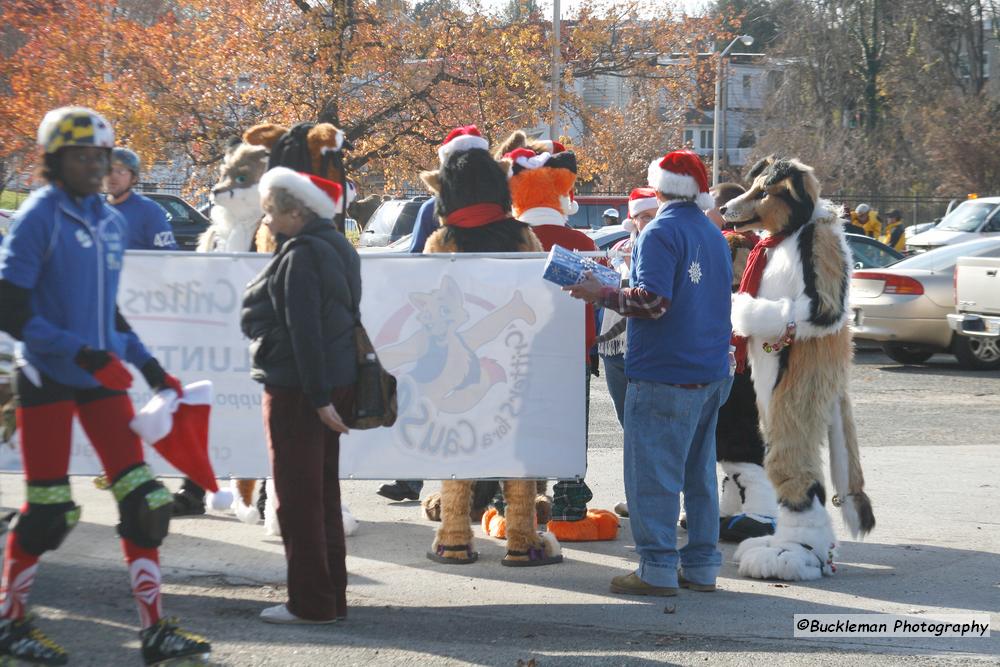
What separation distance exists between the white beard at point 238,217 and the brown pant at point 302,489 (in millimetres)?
2164

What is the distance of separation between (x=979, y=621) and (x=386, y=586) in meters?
2.66

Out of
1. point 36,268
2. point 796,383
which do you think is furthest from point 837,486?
point 36,268

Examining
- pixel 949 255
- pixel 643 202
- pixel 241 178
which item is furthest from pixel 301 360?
pixel 949 255

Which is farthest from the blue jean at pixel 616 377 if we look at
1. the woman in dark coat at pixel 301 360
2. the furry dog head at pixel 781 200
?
the woman in dark coat at pixel 301 360

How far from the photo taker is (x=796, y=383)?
20.8 ft

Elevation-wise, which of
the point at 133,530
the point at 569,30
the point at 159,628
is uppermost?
the point at 569,30

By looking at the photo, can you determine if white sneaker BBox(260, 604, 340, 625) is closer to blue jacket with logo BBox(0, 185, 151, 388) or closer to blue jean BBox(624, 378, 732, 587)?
blue jacket with logo BBox(0, 185, 151, 388)

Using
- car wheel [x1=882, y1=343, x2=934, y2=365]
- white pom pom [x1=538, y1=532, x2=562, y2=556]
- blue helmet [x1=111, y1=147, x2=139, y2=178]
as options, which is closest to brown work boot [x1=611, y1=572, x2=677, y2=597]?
white pom pom [x1=538, y1=532, x2=562, y2=556]

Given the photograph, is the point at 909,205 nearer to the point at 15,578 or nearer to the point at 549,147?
the point at 549,147

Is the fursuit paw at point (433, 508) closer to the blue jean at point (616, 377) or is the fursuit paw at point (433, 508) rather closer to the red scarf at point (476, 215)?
the blue jean at point (616, 377)

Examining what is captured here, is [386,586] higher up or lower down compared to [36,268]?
lower down

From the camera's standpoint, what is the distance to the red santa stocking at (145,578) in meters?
4.55

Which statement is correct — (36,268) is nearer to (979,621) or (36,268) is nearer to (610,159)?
(979,621)

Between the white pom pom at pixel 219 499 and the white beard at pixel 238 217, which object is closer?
the white pom pom at pixel 219 499
